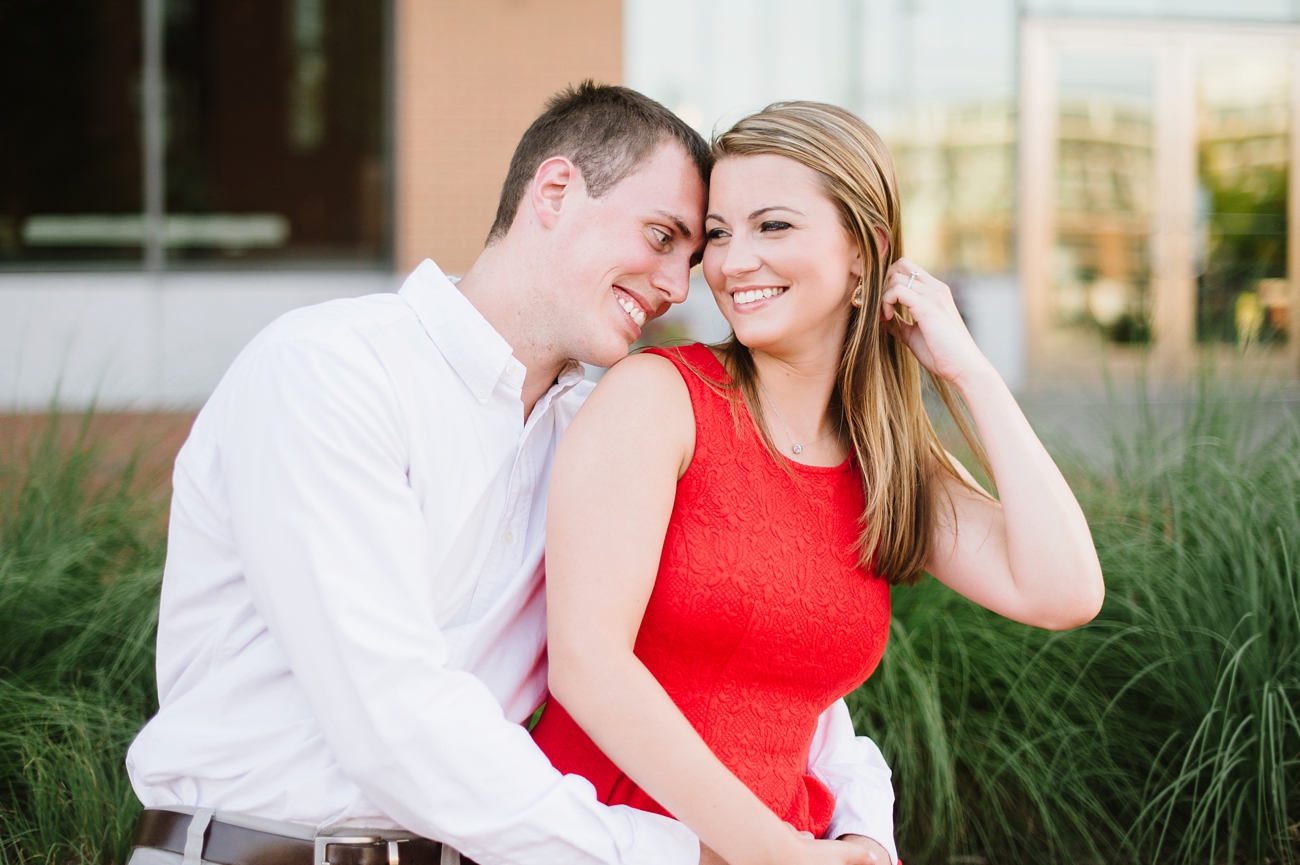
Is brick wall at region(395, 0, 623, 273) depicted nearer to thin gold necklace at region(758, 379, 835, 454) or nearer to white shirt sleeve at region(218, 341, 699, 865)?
thin gold necklace at region(758, 379, 835, 454)

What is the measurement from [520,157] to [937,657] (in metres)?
1.67

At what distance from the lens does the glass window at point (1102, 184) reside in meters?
10.2

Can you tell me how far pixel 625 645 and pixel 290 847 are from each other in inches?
20.7

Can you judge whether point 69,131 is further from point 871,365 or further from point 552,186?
point 871,365

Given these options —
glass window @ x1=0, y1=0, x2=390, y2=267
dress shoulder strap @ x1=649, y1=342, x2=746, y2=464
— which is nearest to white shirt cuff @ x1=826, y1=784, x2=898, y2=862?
dress shoulder strap @ x1=649, y1=342, x2=746, y2=464

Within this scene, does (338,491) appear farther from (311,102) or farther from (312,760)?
(311,102)

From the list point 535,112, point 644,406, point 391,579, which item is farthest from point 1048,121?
point 391,579

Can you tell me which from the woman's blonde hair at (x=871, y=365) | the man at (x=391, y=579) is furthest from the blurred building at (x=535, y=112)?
the man at (x=391, y=579)

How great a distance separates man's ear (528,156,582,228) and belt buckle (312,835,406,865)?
3.25 feet

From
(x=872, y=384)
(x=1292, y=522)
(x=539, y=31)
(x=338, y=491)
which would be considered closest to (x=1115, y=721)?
(x=1292, y=522)

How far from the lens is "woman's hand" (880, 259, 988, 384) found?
1.95 metres

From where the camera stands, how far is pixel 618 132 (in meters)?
1.89

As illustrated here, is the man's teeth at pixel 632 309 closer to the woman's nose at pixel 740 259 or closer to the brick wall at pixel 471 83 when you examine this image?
the woman's nose at pixel 740 259

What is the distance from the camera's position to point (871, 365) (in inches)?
80.3
